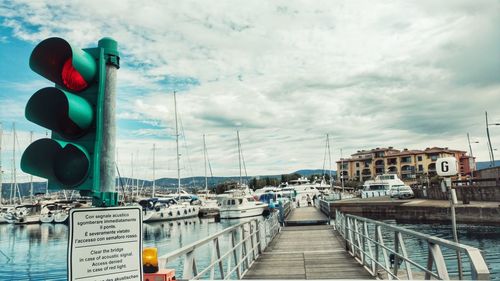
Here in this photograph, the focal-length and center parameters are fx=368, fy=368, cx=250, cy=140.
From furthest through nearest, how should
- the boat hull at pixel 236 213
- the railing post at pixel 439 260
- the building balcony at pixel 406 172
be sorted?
1. the building balcony at pixel 406 172
2. the boat hull at pixel 236 213
3. the railing post at pixel 439 260

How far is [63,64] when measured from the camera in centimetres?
251

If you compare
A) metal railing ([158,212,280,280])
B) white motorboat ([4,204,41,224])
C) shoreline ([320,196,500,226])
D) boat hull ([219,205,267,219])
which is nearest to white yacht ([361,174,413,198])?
shoreline ([320,196,500,226])

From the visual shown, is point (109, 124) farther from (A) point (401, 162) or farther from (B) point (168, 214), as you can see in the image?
(A) point (401, 162)

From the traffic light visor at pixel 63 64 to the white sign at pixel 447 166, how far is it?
29.3ft

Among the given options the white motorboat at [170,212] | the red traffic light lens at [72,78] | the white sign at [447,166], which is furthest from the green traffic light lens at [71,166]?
the white motorboat at [170,212]

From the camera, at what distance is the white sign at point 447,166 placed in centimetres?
912

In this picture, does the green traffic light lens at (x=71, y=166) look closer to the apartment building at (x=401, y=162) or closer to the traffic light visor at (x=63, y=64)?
the traffic light visor at (x=63, y=64)

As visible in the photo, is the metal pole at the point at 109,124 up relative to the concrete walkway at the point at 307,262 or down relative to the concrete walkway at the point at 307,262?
up

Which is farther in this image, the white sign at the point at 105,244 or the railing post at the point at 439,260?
the railing post at the point at 439,260

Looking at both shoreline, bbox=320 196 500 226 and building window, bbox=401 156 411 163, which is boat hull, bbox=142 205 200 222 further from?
building window, bbox=401 156 411 163

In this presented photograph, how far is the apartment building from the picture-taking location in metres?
102

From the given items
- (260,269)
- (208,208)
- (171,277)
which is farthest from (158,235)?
(171,277)

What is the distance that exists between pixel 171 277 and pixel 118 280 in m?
1.26

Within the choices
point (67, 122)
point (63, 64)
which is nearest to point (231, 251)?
point (67, 122)
